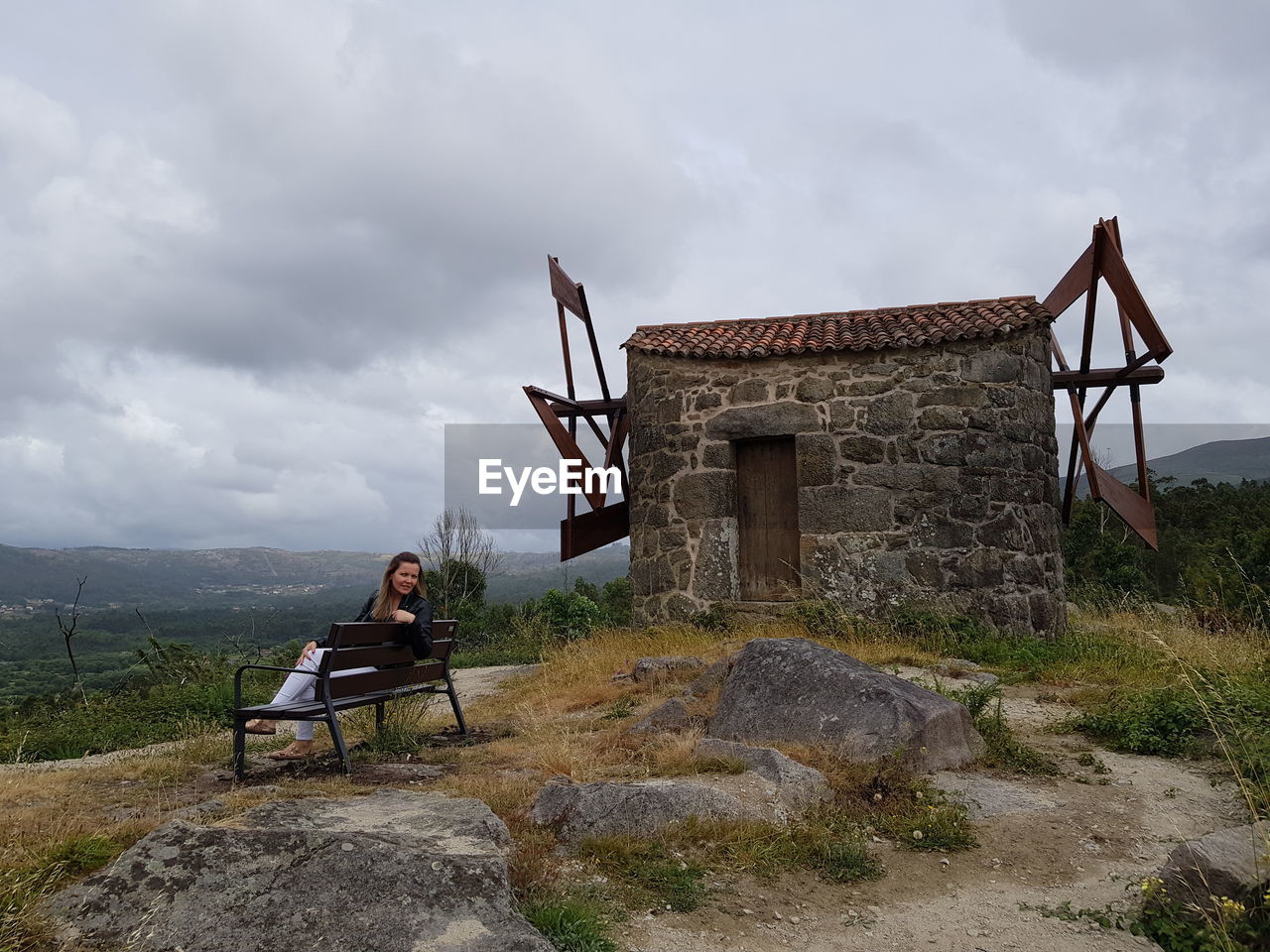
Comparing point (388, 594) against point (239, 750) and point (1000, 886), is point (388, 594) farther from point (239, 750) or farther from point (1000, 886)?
point (1000, 886)

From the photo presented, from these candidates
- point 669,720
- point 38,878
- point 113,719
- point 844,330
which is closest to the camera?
point 38,878

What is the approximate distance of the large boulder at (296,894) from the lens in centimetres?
269

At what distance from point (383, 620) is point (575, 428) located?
5.78m

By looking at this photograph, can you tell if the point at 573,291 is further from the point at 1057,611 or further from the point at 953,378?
the point at 1057,611

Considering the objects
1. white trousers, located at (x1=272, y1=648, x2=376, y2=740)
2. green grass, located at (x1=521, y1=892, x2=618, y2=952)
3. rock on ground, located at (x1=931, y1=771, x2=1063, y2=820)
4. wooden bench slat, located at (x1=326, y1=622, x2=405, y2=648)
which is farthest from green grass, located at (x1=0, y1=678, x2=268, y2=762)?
rock on ground, located at (x1=931, y1=771, x2=1063, y2=820)

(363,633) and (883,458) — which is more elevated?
(883,458)

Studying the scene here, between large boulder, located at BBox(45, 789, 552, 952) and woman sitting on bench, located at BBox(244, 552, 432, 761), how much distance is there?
2565mm

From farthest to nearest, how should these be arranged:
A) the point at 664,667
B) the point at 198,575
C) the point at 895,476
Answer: the point at 198,575 → the point at 895,476 → the point at 664,667

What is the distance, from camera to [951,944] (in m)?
3.06

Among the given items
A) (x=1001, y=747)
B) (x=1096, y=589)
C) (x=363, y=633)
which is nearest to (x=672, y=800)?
(x=1001, y=747)

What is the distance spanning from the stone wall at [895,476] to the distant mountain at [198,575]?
67.9 meters

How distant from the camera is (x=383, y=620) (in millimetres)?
6246

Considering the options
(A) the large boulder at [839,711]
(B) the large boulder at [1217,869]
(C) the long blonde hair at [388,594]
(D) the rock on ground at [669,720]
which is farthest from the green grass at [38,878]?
(B) the large boulder at [1217,869]

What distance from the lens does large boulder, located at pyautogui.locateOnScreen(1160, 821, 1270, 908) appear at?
294cm
